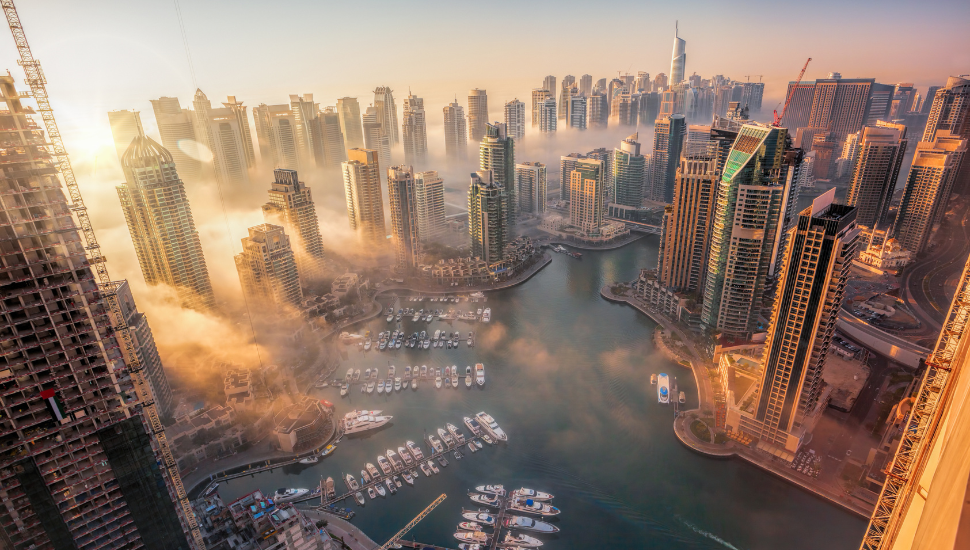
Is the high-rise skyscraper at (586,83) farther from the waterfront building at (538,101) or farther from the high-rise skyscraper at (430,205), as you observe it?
the high-rise skyscraper at (430,205)

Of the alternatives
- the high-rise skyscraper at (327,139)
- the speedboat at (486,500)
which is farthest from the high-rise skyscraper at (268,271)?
the high-rise skyscraper at (327,139)

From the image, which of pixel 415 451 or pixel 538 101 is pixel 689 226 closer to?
pixel 415 451

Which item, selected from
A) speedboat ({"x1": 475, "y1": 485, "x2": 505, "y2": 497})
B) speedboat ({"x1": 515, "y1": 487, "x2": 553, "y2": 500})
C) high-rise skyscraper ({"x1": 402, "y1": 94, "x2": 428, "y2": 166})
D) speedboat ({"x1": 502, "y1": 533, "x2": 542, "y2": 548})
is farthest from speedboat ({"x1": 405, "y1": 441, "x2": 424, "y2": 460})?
high-rise skyscraper ({"x1": 402, "y1": 94, "x2": 428, "y2": 166})

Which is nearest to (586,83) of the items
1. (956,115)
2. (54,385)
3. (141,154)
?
(956,115)

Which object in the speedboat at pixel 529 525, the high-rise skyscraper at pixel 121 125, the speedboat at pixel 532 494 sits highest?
the high-rise skyscraper at pixel 121 125

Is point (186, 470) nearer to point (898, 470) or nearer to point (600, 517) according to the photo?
point (600, 517)

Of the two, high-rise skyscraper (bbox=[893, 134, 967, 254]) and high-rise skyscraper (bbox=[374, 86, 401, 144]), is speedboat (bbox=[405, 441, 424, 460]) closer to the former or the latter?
high-rise skyscraper (bbox=[893, 134, 967, 254])

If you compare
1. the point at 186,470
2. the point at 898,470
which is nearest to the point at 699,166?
the point at 898,470
